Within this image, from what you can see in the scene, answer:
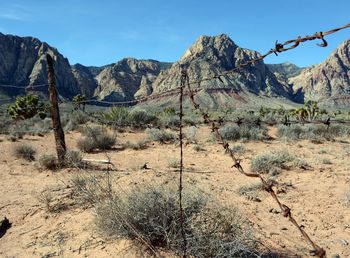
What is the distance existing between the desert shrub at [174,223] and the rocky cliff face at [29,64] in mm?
160011

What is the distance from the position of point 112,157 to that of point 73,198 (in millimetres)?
6531

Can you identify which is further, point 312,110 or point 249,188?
point 312,110

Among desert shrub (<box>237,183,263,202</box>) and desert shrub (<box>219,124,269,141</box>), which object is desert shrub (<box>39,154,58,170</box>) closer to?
desert shrub (<box>237,183,263,202</box>)

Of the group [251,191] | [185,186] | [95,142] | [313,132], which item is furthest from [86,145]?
[313,132]

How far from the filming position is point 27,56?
178 meters

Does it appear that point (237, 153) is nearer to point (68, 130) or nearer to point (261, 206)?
point (261, 206)

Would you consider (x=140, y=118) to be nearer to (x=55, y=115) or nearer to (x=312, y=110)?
(x=55, y=115)

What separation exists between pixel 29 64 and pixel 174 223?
183154 mm

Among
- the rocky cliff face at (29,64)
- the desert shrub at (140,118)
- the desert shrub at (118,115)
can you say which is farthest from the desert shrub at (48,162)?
the rocky cliff face at (29,64)

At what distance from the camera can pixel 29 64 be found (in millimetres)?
174375

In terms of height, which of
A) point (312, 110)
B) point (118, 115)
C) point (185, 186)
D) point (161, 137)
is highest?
point (185, 186)

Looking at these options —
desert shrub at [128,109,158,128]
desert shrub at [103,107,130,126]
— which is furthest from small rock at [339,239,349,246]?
desert shrub at [128,109,158,128]

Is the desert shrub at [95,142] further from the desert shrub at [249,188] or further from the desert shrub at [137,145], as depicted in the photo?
the desert shrub at [249,188]

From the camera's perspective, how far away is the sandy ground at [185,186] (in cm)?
632
